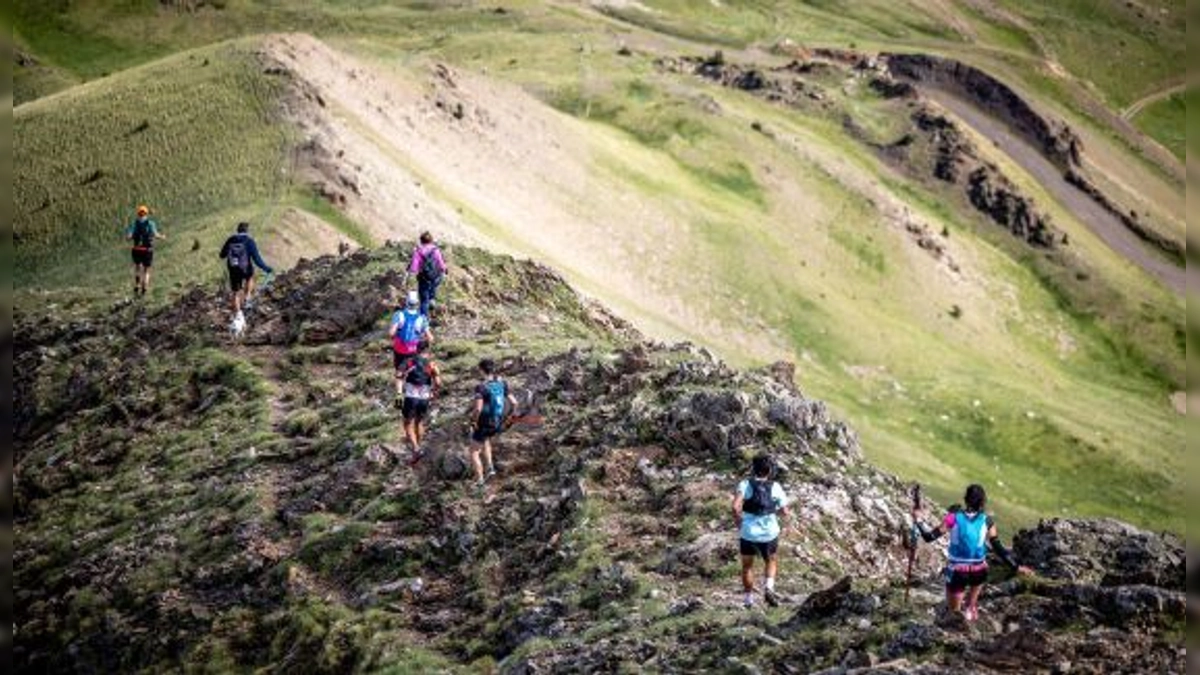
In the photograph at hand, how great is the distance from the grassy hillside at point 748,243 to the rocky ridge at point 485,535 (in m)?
15.3

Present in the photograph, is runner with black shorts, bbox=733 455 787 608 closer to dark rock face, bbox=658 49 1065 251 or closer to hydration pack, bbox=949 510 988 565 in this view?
hydration pack, bbox=949 510 988 565

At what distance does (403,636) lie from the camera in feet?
78.3

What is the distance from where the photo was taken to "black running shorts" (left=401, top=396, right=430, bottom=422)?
28703 mm

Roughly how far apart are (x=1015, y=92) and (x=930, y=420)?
395 feet

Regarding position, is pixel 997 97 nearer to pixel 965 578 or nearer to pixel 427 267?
pixel 427 267

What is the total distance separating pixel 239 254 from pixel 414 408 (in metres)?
13.3

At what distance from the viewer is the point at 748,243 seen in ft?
316

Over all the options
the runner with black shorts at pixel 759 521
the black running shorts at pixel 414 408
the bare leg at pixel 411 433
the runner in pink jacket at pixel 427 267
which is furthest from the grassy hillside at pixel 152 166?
the runner with black shorts at pixel 759 521

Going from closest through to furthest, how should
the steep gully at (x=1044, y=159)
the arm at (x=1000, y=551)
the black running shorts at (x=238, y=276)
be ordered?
the arm at (x=1000, y=551) → the black running shorts at (x=238, y=276) → the steep gully at (x=1044, y=159)

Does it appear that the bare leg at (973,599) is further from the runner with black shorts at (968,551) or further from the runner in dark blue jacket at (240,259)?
the runner in dark blue jacket at (240,259)

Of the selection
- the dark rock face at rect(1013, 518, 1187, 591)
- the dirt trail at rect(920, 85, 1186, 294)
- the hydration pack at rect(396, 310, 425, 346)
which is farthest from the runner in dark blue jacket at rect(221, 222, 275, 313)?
the dirt trail at rect(920, 85, 1186, 294)

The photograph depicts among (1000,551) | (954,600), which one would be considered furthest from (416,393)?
(954,600)

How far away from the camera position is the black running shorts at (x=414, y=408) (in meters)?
28.7

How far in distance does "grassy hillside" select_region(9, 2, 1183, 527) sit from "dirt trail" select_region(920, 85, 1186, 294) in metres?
6.23
